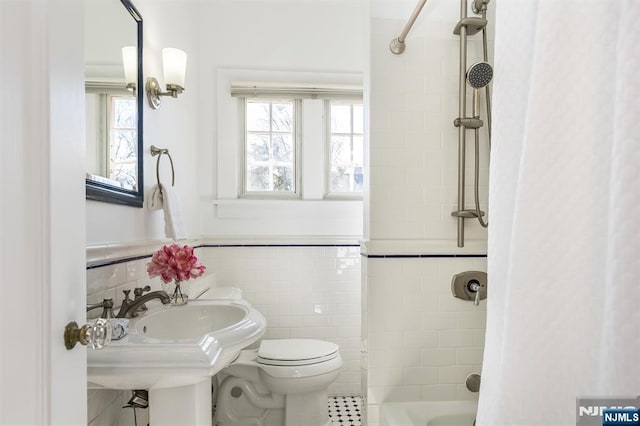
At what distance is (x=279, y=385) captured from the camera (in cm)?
196

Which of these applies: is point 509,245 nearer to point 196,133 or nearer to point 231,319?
point 231,319

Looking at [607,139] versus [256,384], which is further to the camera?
[256,384]

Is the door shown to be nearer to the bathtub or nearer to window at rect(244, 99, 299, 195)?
the bathtub

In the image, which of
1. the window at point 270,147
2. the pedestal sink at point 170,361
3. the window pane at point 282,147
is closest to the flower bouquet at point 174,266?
the pedestal sink at point 170,361

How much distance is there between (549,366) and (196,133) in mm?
2454

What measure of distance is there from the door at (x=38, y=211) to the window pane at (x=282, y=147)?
2.05 metres

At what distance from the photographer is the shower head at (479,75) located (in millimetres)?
1357

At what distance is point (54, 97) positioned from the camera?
566 millimetres

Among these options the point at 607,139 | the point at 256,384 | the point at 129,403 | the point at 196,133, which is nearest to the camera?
the point at 607,139

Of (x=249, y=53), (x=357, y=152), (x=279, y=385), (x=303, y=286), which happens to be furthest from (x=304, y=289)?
(x=249, y=53)

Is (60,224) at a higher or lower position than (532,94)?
lower

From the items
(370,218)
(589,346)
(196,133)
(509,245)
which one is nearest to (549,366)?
(589,346)

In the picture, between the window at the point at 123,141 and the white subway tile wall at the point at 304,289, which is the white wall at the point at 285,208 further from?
the window at the point at 123,141

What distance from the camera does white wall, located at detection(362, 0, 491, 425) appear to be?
59.1 inches
